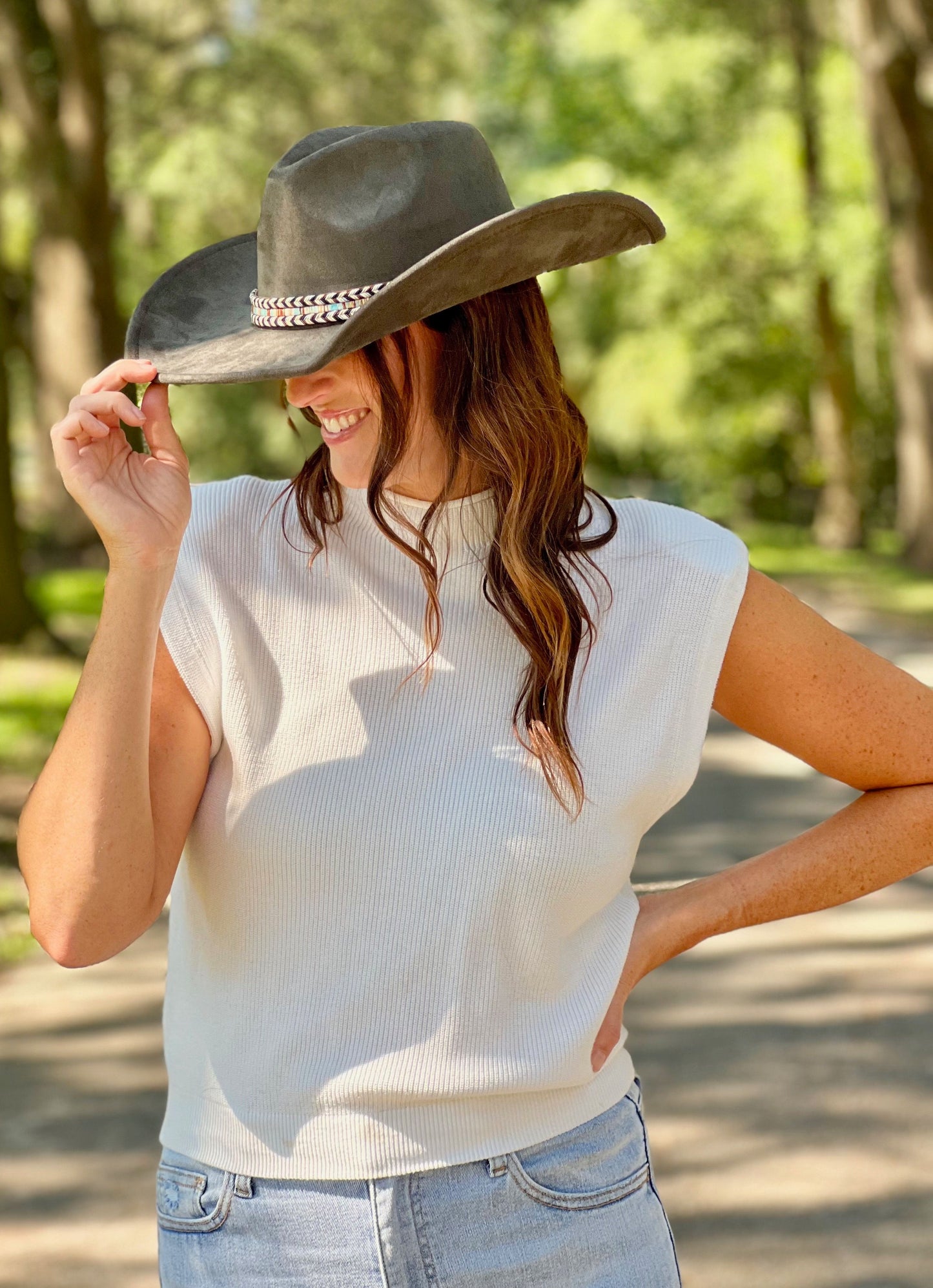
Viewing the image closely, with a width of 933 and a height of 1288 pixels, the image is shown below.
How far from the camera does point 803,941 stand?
18.6 feet

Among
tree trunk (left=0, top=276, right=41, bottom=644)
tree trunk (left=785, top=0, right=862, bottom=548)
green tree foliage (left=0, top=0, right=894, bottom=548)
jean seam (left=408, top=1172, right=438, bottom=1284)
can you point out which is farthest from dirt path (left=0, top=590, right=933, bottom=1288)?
tree trunk (left=785, top=0, right=862, bottom=548)

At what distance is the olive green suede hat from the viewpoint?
63.2 inches

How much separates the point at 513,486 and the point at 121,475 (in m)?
0.41

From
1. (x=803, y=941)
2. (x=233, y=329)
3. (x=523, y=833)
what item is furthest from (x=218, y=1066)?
(x=803, y=941)

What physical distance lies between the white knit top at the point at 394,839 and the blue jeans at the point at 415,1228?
0.08 feet

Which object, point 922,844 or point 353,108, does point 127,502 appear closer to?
point 922,844

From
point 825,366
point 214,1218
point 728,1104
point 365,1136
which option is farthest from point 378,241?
point 825,366

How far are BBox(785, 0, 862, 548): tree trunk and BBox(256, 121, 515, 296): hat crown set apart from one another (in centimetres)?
1988

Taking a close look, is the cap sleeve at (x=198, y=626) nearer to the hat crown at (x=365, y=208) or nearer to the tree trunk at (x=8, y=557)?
the hat crown at (x=365, y=208)

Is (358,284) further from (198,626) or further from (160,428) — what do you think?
(198,626)

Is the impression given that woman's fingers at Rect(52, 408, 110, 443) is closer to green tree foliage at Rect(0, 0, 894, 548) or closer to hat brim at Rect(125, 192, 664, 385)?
hat brim at Rect(125, 192, 664, 385)

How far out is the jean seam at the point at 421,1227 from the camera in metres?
1.61

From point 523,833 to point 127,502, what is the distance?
521 mm

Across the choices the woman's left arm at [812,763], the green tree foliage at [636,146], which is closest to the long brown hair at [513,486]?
the woman's left arm at [812,763]
